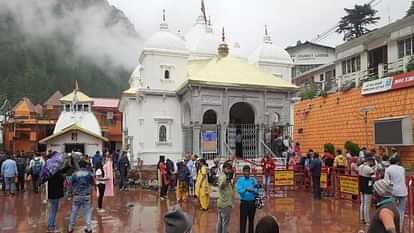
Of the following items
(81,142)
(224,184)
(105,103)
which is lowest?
(224,184)

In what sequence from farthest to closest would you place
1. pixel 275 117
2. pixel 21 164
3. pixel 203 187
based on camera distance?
pixel 275 117 < pixel 21 164 < pixel 203 187

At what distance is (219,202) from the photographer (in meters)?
8.18

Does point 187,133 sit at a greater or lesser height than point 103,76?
lesser

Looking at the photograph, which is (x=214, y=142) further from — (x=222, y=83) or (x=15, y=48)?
(x=15, y=48)

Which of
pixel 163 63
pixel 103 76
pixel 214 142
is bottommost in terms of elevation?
pixel 214 142

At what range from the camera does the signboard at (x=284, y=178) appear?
55.3 ft

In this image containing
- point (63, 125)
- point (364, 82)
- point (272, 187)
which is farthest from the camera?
point (63, 125)

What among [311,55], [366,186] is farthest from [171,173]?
[311,55]

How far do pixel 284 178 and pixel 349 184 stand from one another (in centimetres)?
312

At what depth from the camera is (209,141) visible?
22438 mm

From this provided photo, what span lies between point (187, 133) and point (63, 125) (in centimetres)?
1857

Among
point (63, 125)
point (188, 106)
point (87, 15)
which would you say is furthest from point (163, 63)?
point (87, 15)

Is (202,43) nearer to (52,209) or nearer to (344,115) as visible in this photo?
(344,115)

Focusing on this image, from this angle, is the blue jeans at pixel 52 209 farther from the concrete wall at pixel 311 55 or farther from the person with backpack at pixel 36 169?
the concrete wall at pixel 311 55
